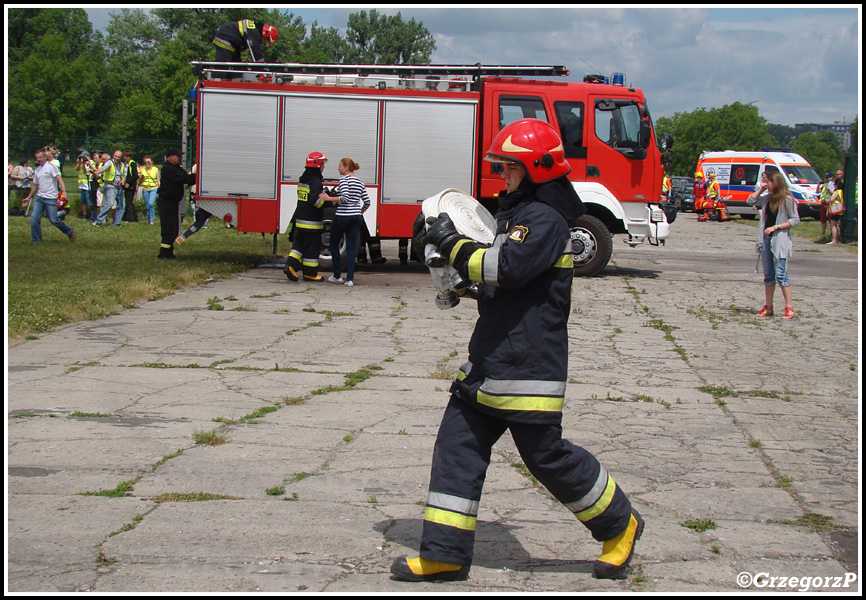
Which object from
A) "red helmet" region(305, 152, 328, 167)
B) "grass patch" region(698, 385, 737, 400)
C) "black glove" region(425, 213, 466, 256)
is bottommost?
"grass patch" region(698, 385, 737, 400)

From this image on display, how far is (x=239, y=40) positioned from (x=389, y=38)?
8763 cm

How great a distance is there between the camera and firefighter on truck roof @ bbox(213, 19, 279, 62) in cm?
1558

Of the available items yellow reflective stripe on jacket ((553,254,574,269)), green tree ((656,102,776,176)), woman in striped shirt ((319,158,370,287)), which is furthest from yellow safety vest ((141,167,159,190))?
green tree ((656,102,776,176))

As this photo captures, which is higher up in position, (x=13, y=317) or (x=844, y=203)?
(x=844, y=203)

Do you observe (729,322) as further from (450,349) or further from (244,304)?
(244,304)

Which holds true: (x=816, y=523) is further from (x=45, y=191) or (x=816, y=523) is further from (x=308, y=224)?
(x=45, y=191)

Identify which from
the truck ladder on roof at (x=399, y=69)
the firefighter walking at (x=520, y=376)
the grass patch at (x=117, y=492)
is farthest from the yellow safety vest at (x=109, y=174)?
the firefighter walking at (x=520, y=376)

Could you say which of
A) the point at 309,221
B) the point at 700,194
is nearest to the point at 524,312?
the point at 309,221

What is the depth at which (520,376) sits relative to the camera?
11.7 ft

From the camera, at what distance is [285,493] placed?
4.60 meters

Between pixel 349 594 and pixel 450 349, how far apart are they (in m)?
5.62

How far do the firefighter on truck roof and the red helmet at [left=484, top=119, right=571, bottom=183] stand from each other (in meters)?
12.9

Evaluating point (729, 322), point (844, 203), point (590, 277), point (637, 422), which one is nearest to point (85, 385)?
point (637, 422)

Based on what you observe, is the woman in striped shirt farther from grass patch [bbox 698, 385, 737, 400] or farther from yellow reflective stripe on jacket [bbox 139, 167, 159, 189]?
yellow reflective stripe on jacket [bbox 139, 167, 159, 189]
